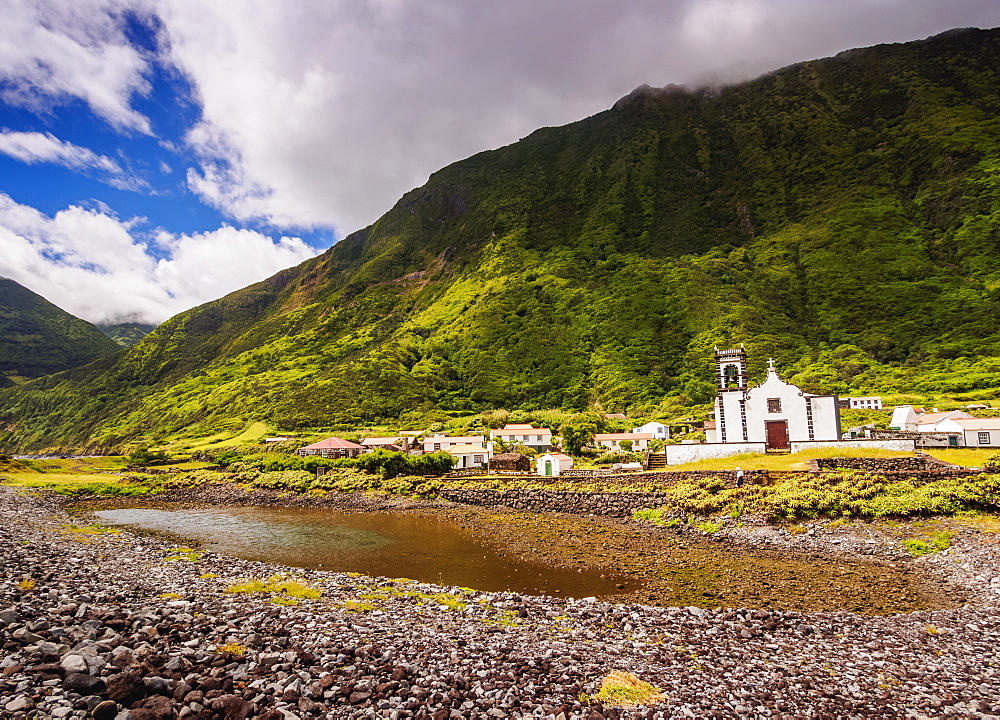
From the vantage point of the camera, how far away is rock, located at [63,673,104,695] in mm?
7387

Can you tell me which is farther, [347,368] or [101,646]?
[347,368]

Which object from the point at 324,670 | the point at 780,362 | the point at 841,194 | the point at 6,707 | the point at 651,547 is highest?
the point at 841,194

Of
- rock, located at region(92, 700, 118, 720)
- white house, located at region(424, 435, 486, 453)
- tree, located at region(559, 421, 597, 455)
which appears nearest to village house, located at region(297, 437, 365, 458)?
white house, located at region(424, 435, 486, 453)

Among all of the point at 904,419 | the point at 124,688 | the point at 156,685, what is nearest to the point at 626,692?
the point at 156,685

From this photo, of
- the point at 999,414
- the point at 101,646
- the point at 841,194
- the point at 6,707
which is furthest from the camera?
the point at 841,194

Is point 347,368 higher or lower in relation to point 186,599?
higher

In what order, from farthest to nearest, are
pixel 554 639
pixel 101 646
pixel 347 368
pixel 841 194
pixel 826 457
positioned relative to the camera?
pixel 841 194, pixel 347 368, pixel 826 457, pixel 554 639, pixel 101 646

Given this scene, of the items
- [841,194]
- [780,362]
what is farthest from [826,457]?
[841,194]

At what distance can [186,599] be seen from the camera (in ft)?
45.3

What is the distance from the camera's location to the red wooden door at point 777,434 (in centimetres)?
4272

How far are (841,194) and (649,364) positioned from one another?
104360 mm

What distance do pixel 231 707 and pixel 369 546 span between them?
819 inches

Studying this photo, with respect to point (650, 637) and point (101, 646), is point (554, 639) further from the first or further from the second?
point (101, 646)

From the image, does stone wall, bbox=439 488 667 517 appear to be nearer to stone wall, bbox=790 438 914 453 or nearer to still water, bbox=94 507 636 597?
still water, bbox=94 507 636 597
